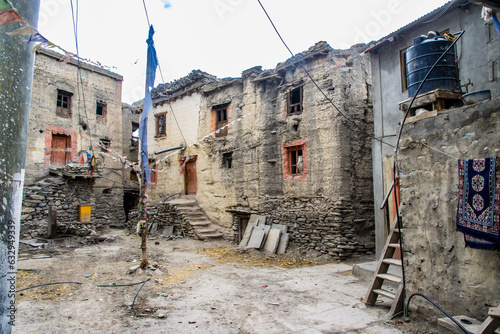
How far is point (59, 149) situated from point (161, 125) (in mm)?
5540

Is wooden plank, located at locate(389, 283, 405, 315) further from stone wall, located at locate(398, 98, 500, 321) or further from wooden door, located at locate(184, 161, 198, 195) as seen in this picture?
wooden door, located at locate(184, 161, 198, 195)

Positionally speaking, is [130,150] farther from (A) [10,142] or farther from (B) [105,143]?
(A) [10,142]

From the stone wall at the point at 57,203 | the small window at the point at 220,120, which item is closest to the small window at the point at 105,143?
the stone wall at the point at 57,203

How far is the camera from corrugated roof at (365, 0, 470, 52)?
7254 mm

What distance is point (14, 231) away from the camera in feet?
7.44

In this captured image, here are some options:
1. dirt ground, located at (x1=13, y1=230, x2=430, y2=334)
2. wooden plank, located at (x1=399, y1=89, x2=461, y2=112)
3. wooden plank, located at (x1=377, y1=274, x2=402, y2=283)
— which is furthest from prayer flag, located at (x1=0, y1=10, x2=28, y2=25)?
wooden plank, located at (x1=377, y1=274, x2=402, y2=283)

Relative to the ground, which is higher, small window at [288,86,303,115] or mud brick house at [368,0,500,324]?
small window at [288,86,303,115]

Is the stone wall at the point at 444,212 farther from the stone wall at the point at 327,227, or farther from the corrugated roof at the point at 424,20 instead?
the stone wall at the point at 327,227

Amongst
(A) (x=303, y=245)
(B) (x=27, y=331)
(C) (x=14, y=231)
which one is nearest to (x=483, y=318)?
(C) (x=14, y=231)

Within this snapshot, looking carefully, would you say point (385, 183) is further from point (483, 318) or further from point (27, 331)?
point (27, 331)

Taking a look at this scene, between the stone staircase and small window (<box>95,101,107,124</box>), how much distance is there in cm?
727

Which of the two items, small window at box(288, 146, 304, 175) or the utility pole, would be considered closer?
the utility pole

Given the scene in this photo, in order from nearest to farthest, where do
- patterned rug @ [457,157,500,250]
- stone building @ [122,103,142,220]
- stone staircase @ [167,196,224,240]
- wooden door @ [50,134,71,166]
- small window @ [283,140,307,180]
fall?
patterned rug @ [457,157,500,250]
small window @ [283,140,307,180]
stone staircase @ [167,196,224,240]
wooden door @ [50,134,71,166]
stone building @ [122,103,142,220]

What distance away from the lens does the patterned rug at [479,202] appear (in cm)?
363
